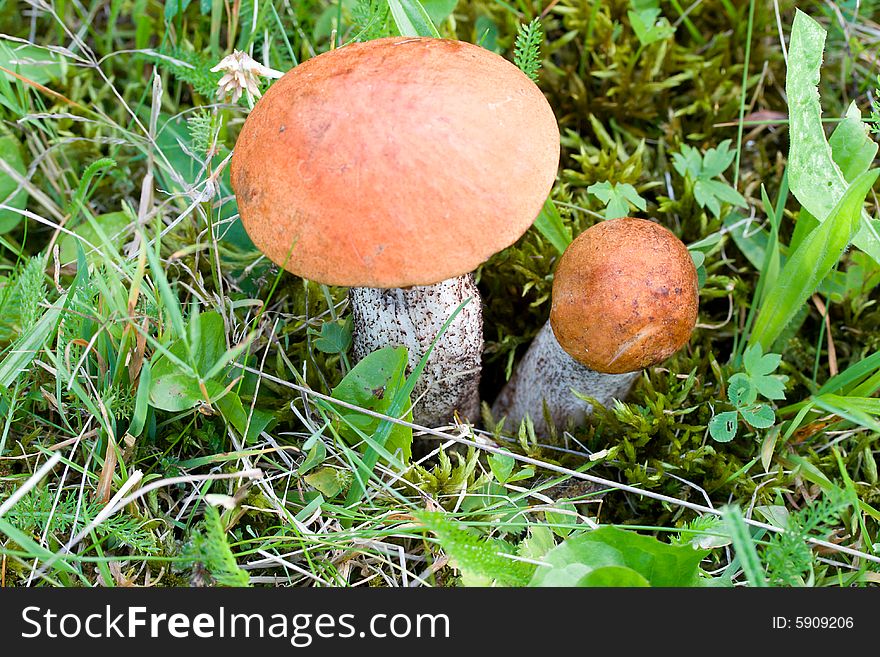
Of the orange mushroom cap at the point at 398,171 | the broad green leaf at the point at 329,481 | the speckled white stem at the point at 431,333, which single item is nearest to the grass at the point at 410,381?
the broad green leaf at the point at 329,481

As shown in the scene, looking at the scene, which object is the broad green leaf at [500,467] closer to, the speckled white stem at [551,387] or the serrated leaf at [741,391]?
the speckled white stem at [551,387]

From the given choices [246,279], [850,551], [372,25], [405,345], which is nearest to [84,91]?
[246,279]

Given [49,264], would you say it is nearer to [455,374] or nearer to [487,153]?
[455,374]

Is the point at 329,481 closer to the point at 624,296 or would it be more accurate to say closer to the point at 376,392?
the point at 376,392

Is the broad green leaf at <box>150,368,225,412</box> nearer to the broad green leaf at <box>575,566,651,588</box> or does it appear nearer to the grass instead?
the grass

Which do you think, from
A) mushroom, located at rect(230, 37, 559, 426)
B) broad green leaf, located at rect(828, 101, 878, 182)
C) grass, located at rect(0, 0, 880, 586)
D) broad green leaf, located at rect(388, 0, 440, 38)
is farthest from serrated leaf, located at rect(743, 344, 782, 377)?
broad green leaf, located at rect(388, 0, 440, 38)

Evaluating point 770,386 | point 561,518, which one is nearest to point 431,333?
point 561,518

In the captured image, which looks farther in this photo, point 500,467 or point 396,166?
point 500,467
